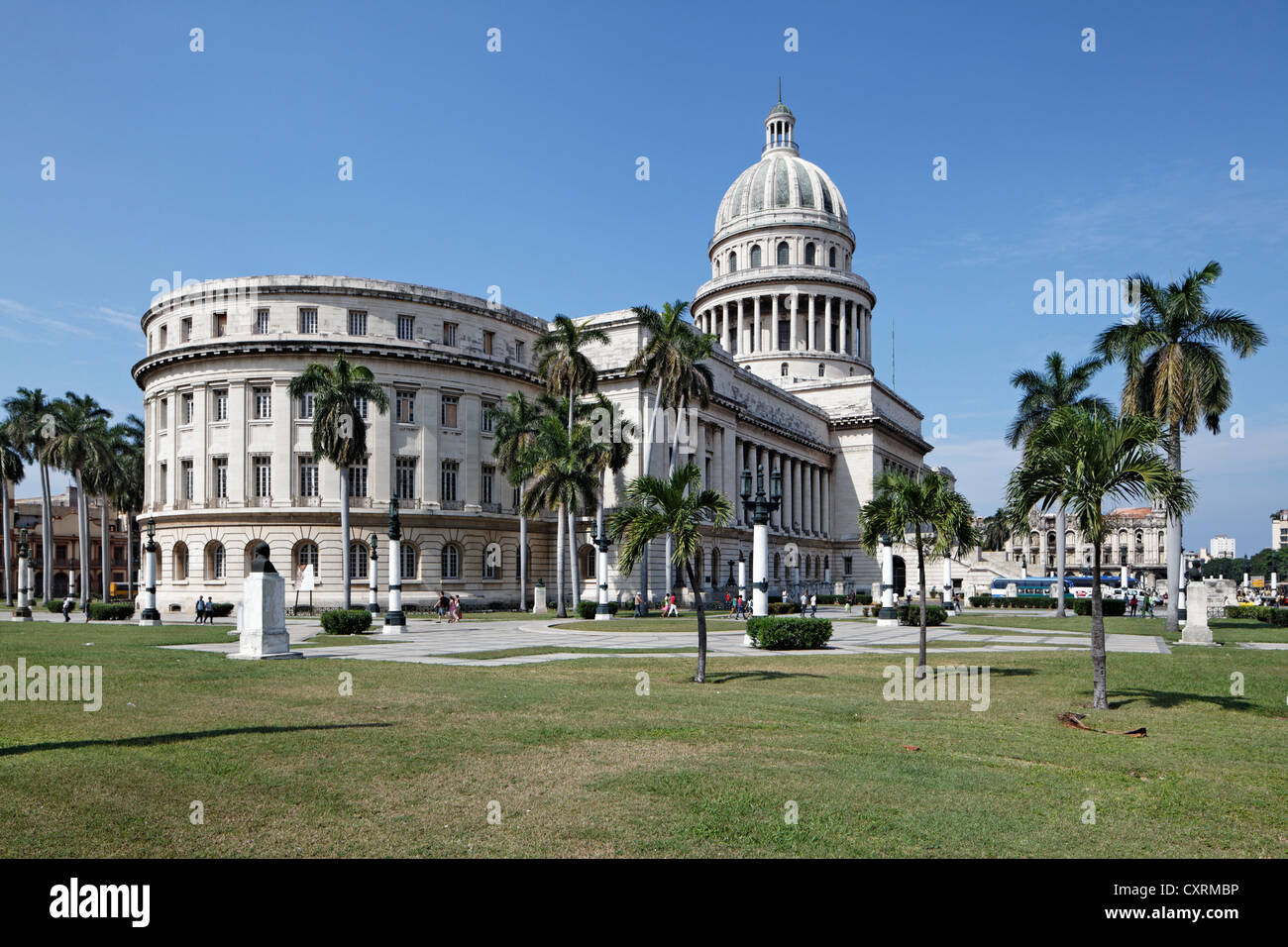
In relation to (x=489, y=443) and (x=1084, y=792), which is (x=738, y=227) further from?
(x=1084, y=792)

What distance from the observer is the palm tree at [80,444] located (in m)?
65.3

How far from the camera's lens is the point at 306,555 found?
55.4 m

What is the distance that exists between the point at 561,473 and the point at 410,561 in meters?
14.5

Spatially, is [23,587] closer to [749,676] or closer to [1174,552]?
[749,676]

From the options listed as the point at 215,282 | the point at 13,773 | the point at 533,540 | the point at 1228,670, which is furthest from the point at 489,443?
the point at 13,773

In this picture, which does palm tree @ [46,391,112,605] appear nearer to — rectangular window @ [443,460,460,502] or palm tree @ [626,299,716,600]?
rectangular window @ [443,460,460,502]

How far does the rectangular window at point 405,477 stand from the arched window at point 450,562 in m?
4.10

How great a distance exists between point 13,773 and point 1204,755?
14266 mm

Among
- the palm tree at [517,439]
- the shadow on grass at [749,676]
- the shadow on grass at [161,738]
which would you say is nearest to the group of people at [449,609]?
the palm tree at [517,439]

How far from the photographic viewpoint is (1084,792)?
9.72 metres

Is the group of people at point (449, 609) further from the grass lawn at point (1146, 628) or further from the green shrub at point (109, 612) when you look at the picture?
the grass lawn at point (1146, 628)

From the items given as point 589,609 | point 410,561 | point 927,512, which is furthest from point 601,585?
point 927,512

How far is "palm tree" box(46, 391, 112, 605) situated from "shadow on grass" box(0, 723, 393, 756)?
60.2 m

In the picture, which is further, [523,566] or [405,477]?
[405,477]
